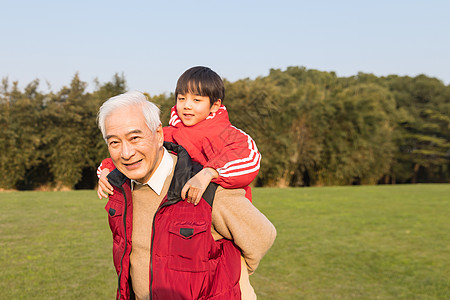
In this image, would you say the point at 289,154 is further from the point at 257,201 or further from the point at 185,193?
the point at 185,193

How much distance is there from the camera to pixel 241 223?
164 centimetres

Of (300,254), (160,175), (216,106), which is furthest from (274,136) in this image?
(160,175)

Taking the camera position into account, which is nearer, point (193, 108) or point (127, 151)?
point (127, 151)

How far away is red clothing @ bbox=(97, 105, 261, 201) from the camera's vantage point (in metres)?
1.68

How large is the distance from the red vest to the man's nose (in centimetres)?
17

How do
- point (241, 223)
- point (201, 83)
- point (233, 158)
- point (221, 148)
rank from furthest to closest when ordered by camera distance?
point (201, 83) → point (221, 148) → point (233, 158) → point (241, 223)

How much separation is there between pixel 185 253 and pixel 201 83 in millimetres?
876

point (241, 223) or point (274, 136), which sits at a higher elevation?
point (274, 136)

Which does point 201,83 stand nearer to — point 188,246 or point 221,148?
point 221,148

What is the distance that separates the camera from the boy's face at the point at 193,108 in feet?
6.77

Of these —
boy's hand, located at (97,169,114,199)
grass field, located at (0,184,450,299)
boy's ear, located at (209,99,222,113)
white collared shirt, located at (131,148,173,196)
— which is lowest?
grass field, located at (0,184,450,299)

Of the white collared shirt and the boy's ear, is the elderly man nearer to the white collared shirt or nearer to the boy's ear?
the white collared shirt

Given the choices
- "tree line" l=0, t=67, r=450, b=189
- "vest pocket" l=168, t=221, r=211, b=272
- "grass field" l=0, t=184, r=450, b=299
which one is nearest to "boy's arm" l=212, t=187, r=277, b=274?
"vest pocket" l=168, t=221, r=211, b=272

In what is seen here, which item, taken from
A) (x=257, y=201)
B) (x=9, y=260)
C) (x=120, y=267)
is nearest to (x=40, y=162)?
(x=257, y=201)
